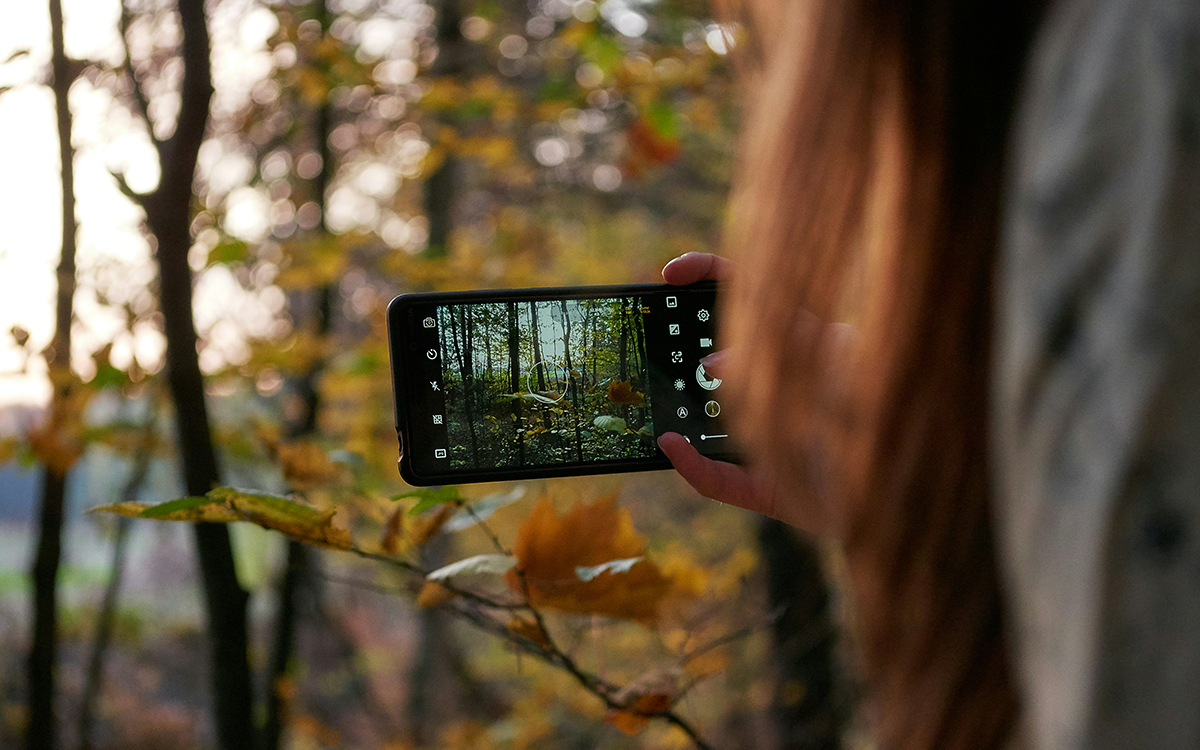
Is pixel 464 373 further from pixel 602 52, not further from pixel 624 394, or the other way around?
pixel 602 52

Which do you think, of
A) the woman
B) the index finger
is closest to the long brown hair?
the woman

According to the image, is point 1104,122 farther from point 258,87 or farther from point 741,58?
point 258,87

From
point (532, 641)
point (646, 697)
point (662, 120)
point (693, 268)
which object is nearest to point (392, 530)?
point (532, 641)

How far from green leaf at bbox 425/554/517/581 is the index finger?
0.30 meters

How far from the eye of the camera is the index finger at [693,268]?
75cm

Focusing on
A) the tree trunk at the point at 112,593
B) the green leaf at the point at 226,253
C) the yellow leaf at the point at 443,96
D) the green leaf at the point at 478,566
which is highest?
the yellow leaf at the point at 443,96

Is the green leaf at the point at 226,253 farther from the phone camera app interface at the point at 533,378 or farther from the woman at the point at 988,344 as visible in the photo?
the woman at the point at 988,344

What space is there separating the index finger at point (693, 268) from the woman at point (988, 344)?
0.34 metres

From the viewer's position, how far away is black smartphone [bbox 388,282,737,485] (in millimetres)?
755

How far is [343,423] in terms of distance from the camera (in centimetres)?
229

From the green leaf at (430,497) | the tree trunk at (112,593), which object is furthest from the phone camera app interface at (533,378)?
the tree trunk at (112,593)

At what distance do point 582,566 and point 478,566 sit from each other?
0.10 metres

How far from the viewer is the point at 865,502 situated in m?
0.35

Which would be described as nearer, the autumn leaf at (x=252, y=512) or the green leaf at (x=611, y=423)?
the autumn leaf at (x=252, y=512)
